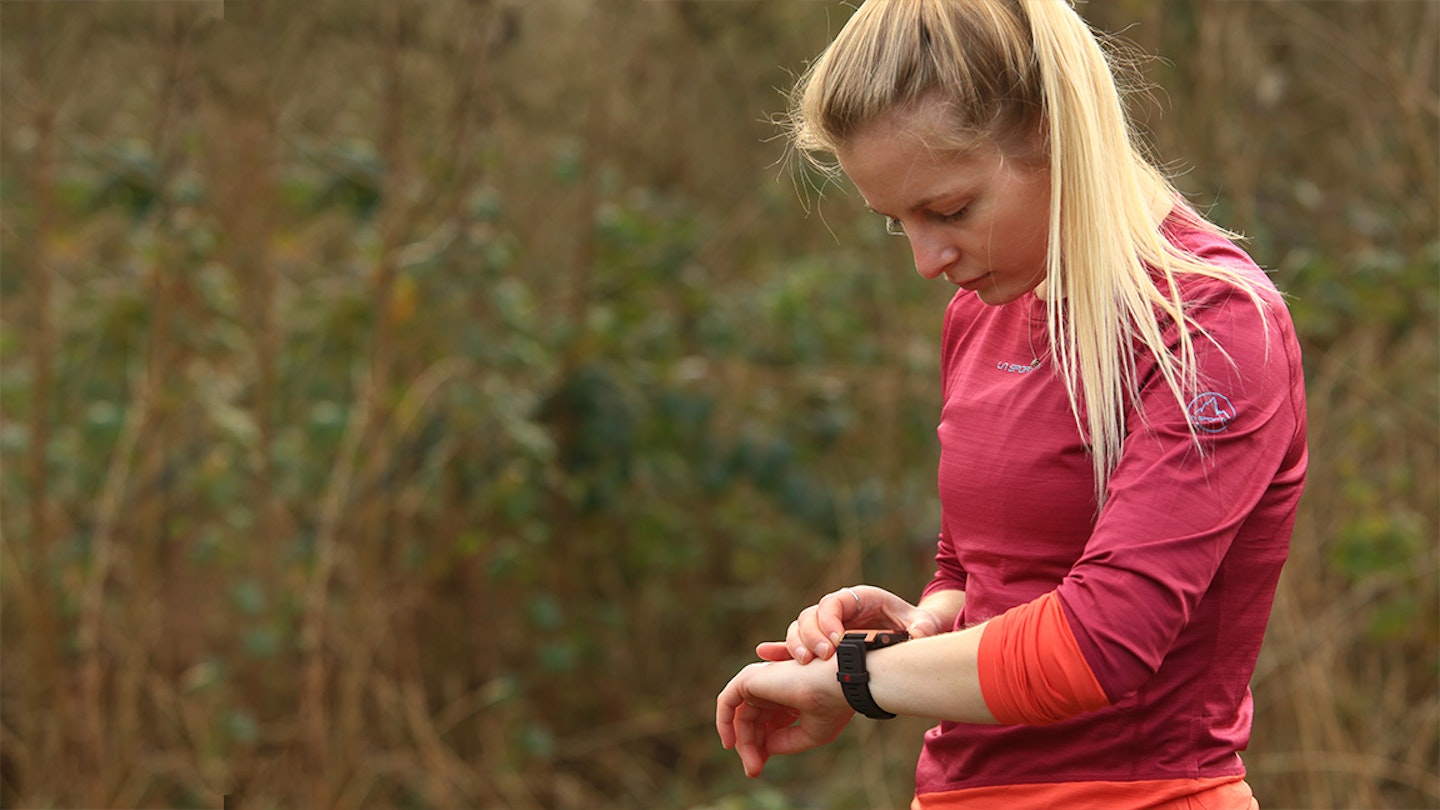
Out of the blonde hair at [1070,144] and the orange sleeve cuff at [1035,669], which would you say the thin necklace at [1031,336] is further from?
the orange sleeve cuff at [1035,669]

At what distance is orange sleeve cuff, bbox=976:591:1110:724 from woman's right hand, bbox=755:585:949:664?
221 millimetres

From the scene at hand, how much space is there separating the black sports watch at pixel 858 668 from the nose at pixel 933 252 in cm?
38

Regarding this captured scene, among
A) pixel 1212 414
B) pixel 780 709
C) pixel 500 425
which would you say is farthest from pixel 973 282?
pixel 500 425

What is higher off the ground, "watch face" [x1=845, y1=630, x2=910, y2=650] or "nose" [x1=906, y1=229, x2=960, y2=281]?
"nose" [x1=906, y1=229, x2=960, y2=281]

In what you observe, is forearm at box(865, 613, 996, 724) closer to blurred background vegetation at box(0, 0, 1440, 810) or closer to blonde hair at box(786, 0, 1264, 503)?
blonde hair at box(786, 0, 1264, 503)

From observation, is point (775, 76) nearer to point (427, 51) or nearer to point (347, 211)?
point (427, 51)

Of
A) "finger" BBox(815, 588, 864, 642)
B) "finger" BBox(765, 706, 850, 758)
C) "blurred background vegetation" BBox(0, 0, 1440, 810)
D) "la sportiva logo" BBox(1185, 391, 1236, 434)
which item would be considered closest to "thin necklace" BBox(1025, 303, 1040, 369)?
"la sportiva logo" BBox(1185, 391, 1236, 434)

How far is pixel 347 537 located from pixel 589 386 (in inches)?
36.1

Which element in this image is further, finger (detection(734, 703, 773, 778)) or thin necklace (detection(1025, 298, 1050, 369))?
finger (detection(734, 703, 773, 778))

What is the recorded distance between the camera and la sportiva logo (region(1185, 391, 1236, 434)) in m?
1.34

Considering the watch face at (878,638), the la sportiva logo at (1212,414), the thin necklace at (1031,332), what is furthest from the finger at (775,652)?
the la sportiva logo at (1212,414)

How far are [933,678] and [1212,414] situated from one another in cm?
37

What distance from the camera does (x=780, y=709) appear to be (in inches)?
65.6

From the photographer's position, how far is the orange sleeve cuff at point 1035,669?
1.35 metres
